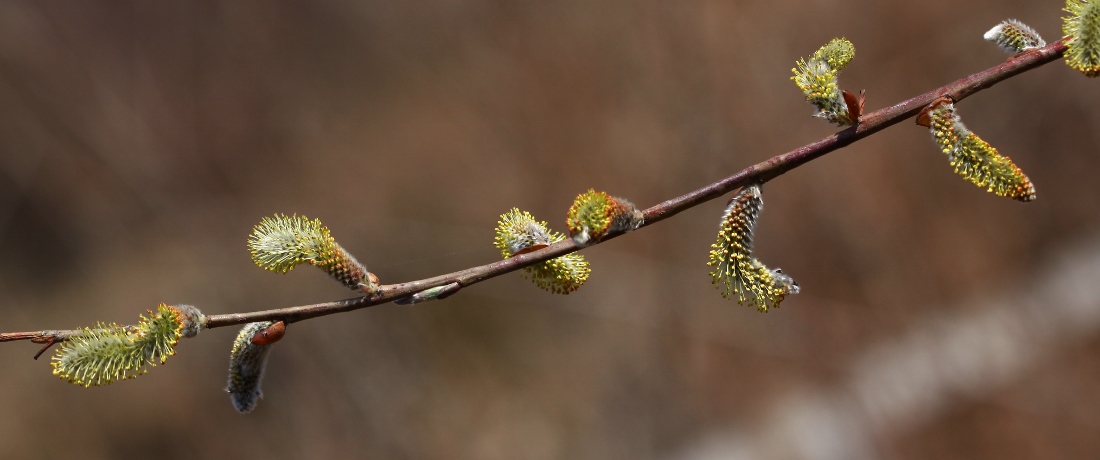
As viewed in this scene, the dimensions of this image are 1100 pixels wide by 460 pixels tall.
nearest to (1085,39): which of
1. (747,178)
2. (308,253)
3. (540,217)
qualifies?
(747,178)

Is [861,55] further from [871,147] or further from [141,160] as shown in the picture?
[141,160]

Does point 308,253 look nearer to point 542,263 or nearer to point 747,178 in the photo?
point 542,263

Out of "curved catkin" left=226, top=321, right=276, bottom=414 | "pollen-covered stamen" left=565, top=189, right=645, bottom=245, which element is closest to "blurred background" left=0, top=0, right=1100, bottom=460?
"curved catkin" left=226, top=321, right=276, bottom=414

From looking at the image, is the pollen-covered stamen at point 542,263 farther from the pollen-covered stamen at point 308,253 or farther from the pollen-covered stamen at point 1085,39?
the pollen-covered stamen at point 1085,39

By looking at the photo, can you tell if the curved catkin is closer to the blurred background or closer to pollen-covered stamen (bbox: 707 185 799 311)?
pollen-covered stamen (bbox: 707 185 799 311)

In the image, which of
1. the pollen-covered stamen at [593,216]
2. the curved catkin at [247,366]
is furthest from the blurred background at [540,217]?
the pollen-covered stamen at [593,216]

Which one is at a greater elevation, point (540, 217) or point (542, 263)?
point (540, 217)
